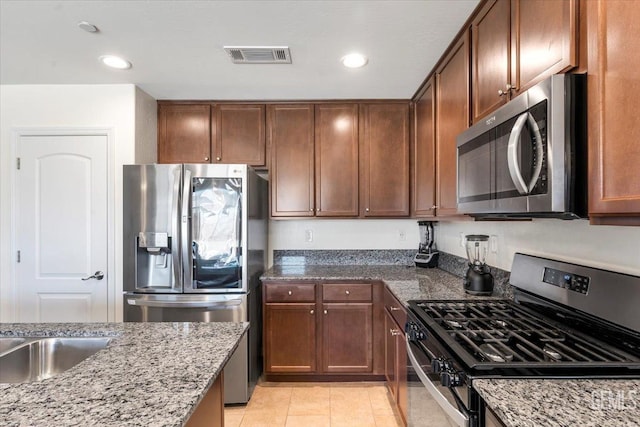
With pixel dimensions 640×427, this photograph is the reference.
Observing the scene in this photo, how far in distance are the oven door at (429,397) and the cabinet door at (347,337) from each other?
96 cm

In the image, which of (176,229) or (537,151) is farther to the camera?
(176,229)

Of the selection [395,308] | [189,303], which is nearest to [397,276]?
[395,308]

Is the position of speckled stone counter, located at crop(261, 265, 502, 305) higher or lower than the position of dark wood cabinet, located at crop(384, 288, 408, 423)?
higher

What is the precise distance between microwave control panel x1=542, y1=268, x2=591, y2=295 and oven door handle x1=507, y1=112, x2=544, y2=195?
512 millimetres

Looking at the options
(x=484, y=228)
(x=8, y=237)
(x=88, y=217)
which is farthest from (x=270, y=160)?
(x=8, y=237)

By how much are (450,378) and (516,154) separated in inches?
29.1

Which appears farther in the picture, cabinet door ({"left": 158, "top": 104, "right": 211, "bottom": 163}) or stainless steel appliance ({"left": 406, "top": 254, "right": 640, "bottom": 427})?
A: cabinet door ({"left": 158, "top": 104, "right": 211, "bottom": 163})

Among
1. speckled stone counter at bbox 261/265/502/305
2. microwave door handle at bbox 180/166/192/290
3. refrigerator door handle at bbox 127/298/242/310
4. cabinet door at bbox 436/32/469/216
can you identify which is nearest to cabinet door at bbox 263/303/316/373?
speckled stone counter at bbox 261/265/502/305

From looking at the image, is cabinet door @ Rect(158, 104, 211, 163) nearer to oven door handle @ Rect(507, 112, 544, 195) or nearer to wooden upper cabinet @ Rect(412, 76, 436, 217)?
wooden upper cabinet @ Rect(412, 76, 436, 217)

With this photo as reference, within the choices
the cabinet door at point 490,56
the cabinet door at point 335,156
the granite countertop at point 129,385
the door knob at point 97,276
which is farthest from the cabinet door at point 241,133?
the granite countertop at point 129,385

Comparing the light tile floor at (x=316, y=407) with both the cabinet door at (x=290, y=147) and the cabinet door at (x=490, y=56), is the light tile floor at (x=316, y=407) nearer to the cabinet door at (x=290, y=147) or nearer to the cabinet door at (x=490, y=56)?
the cabinet door at (x=290, y=147)

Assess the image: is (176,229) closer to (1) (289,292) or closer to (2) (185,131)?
(1) (289,292)

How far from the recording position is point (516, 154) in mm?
1066

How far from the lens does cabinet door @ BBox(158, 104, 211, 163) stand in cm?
295
